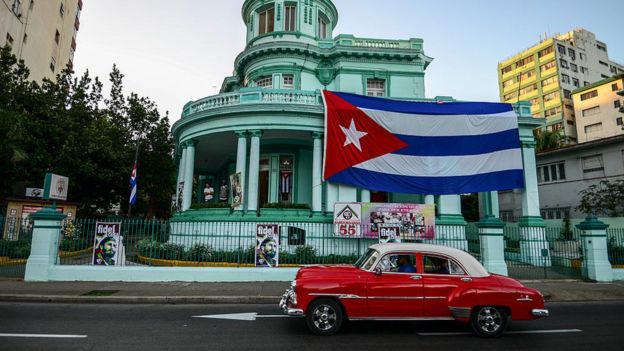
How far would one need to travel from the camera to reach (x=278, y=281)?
1180 centimetres

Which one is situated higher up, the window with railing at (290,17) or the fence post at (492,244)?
the window with railing at (290,17)

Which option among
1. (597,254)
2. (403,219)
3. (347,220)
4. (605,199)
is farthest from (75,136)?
(605,199)

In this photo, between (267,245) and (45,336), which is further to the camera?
(267,245)

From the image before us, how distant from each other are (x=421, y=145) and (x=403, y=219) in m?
3.96

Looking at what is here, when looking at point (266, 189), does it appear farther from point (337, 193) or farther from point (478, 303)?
point (478, 303)

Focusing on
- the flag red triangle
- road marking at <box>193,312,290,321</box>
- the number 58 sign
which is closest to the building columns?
the flag red triangle

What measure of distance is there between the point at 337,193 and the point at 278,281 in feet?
19.3

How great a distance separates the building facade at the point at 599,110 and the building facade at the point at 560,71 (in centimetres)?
195

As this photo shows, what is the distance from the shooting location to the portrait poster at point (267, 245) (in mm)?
12062

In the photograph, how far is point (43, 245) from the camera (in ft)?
36.7

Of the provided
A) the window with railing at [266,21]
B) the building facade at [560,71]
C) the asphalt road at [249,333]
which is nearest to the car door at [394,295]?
the asphalt road at [249,333]

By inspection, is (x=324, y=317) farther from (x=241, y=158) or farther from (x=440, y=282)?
(x=241, y=158)

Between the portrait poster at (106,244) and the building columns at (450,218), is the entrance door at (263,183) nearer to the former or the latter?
the building columns at (450,218)

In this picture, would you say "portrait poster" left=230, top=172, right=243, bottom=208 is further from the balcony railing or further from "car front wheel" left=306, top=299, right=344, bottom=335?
"car front wheel" left=306, top=299, right=344, bottom=335
